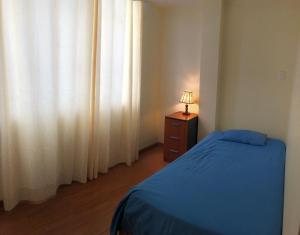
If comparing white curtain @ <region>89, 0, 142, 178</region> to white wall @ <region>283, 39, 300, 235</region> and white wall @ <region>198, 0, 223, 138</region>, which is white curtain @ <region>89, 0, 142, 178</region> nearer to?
white wall @ <region>198, 0, 223, 138</region>

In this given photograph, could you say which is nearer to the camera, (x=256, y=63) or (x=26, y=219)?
(x=26, y=219)

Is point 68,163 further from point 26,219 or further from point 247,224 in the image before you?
point 247,224

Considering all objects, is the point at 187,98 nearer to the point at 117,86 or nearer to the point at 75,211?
the point at 117,86

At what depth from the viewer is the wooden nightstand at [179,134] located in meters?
3.57

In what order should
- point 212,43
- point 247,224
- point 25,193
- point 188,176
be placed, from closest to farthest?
point 247,224 < point 188,176 < point 25,193 < point 212,43

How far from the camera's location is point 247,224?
1.55 m

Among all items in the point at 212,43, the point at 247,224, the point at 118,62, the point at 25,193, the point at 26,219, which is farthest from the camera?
the point at 212,43

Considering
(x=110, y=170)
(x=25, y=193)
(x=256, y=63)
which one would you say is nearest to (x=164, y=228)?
(x=25, y=193)

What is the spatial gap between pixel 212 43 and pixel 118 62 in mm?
1309

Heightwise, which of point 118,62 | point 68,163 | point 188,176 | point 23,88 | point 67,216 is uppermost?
point 118,62

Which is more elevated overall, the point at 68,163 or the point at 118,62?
the point at 118,62

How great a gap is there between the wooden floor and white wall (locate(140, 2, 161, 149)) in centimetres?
117

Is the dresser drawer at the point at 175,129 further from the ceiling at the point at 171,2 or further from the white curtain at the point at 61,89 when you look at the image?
the ceiling at the point at 171,2

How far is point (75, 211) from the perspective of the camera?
250 centimetres
